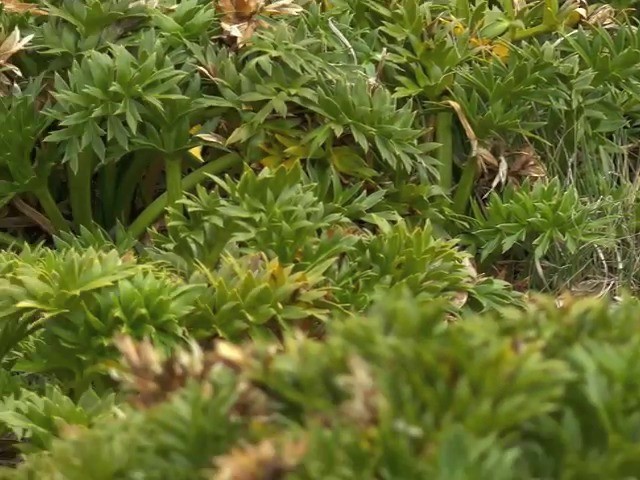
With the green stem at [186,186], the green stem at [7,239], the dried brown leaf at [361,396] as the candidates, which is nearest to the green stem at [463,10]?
the green stem at [186,186]

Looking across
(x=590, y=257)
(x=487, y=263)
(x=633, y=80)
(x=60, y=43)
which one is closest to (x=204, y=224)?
(x=60, y=43)

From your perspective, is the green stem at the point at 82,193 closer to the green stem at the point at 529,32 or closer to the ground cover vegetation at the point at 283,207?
the ground cover vegetation at the point at 283,207

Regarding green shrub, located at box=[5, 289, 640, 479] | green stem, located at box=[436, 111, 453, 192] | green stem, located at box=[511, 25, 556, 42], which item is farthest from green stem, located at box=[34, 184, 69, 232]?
green shrub, located at box=[5, 289, 640, 479]

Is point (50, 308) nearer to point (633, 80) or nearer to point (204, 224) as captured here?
point (204, 224)

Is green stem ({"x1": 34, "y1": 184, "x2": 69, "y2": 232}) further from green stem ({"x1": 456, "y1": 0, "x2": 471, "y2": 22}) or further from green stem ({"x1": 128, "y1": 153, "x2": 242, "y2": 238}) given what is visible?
green stem ({"x1": 456, "y1": 0, "x2": 471, "y2": 22})

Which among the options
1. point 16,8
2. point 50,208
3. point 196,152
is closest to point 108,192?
point 50,208
